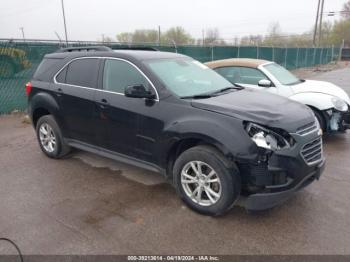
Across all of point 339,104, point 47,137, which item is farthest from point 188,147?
point 339,104

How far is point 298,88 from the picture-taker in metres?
6.23

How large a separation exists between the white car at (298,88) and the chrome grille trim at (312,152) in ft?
8.07

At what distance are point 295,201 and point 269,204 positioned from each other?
84 cm

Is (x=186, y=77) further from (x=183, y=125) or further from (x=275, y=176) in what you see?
(x=275, y=176)

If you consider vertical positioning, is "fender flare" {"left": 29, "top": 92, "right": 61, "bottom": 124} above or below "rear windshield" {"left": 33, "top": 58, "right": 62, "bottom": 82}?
below

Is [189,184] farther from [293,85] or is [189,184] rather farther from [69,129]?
[293,85]

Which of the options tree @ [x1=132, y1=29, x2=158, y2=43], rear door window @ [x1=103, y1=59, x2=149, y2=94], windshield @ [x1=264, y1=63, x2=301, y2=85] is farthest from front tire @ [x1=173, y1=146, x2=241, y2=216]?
tree @ [x1=132, y1=29, x2=158, y2=43]

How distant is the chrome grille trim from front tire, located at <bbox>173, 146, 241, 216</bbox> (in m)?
0.73

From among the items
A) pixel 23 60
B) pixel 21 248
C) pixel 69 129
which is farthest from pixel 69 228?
pixel 23 60

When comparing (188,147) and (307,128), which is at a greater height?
(307,128)

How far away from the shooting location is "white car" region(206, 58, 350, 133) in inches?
220

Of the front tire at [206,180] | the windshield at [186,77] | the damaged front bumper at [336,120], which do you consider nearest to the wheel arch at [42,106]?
the windshield at [186,77]

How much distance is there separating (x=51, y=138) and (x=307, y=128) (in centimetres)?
386

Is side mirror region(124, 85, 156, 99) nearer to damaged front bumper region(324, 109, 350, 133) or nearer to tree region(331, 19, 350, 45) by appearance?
Result: damaged front bumper region(324, 109, 350, 133)
